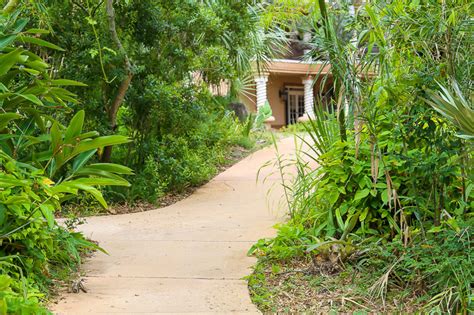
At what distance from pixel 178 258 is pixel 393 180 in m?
2.08

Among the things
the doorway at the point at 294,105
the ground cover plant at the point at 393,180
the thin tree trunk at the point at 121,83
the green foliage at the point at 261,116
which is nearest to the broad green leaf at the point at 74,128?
the ground cover plant at the point at 393,180

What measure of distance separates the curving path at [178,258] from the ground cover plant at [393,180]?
12.7 inches

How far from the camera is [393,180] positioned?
5301 mm

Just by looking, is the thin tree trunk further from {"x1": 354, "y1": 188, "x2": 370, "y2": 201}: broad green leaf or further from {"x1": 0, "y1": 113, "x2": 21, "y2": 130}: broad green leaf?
{"x1": 354, "y1": 188, "x2": 370, "y2": 201}: broad green leaf

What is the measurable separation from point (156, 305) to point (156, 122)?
5089mm

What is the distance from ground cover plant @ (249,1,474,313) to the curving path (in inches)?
12.7

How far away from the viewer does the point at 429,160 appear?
15.0 ft

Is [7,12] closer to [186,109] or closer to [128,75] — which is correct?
[128,75]

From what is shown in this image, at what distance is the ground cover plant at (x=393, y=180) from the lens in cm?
433

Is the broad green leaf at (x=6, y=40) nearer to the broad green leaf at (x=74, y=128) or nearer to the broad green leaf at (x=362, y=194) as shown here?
the broad green leaf at (x=74, y=128)

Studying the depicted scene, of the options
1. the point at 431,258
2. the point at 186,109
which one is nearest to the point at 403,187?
the point at 431,258

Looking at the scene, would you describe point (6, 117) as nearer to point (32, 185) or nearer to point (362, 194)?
point (32, 185)

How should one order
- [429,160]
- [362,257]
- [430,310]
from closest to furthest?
[430,310] < [429,160] < [362,257]

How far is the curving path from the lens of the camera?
4.39 meters
